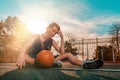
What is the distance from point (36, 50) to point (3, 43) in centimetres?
2184

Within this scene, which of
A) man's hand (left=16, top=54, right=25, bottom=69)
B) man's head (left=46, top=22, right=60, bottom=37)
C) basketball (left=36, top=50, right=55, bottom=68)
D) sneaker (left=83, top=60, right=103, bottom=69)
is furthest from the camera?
man's head (left=46, top=22, right=60, bottom=37)

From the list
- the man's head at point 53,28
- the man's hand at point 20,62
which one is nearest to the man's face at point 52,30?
the man's head at point 53,28

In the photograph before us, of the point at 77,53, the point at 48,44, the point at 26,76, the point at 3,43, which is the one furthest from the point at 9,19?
the point at 26,76

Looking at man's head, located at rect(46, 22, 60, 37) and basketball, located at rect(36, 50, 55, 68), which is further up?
man's head, located at rect(46, 22, 60, 37)

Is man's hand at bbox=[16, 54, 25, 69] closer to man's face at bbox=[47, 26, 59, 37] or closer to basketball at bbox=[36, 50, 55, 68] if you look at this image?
basketball at bbox=[36, 50, 55, 68]

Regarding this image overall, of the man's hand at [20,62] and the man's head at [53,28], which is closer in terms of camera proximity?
the man's hand at [20,62]

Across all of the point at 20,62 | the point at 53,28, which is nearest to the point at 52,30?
the point at 53,28

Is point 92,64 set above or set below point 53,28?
below

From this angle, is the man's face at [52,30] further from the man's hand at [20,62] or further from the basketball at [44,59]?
the man's hand at [20,62]

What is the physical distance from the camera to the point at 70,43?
2369 centimetres

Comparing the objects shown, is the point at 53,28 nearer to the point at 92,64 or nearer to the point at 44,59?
the point at 44,59

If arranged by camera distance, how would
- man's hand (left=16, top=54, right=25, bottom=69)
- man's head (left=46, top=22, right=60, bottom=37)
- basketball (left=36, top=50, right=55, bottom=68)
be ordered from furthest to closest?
1. man's head (left=46, top=22, right=60, bottom=37)
2. basketball (left=36, top=50, right=55, bottom=68)
3. man's hand (left=16, top=54, right=25, bottom=69)

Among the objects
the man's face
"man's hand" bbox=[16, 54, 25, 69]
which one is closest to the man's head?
the man's face

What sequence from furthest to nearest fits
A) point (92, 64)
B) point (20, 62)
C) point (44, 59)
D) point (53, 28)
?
point (53, 28)
point (44, 59)
point (92, 64)
point (20, 62)
